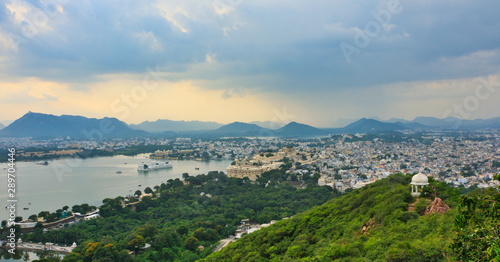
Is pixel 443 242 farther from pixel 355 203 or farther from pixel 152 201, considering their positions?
pixel 152 201

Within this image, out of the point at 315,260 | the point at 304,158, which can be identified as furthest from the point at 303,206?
the point at 304,158

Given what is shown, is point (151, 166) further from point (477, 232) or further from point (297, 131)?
point (297, 131)

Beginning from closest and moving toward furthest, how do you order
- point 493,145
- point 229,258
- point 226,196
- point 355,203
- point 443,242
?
1. point 443,242
2. point 229,258
3. point 355,203
4. point 226,196
5. point 493,145

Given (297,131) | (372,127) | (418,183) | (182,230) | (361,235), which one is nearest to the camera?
(361,235)

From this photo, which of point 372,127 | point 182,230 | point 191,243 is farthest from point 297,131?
point 191,243

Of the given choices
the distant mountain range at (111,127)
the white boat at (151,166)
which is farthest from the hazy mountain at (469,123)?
the white boat at (151,166)
